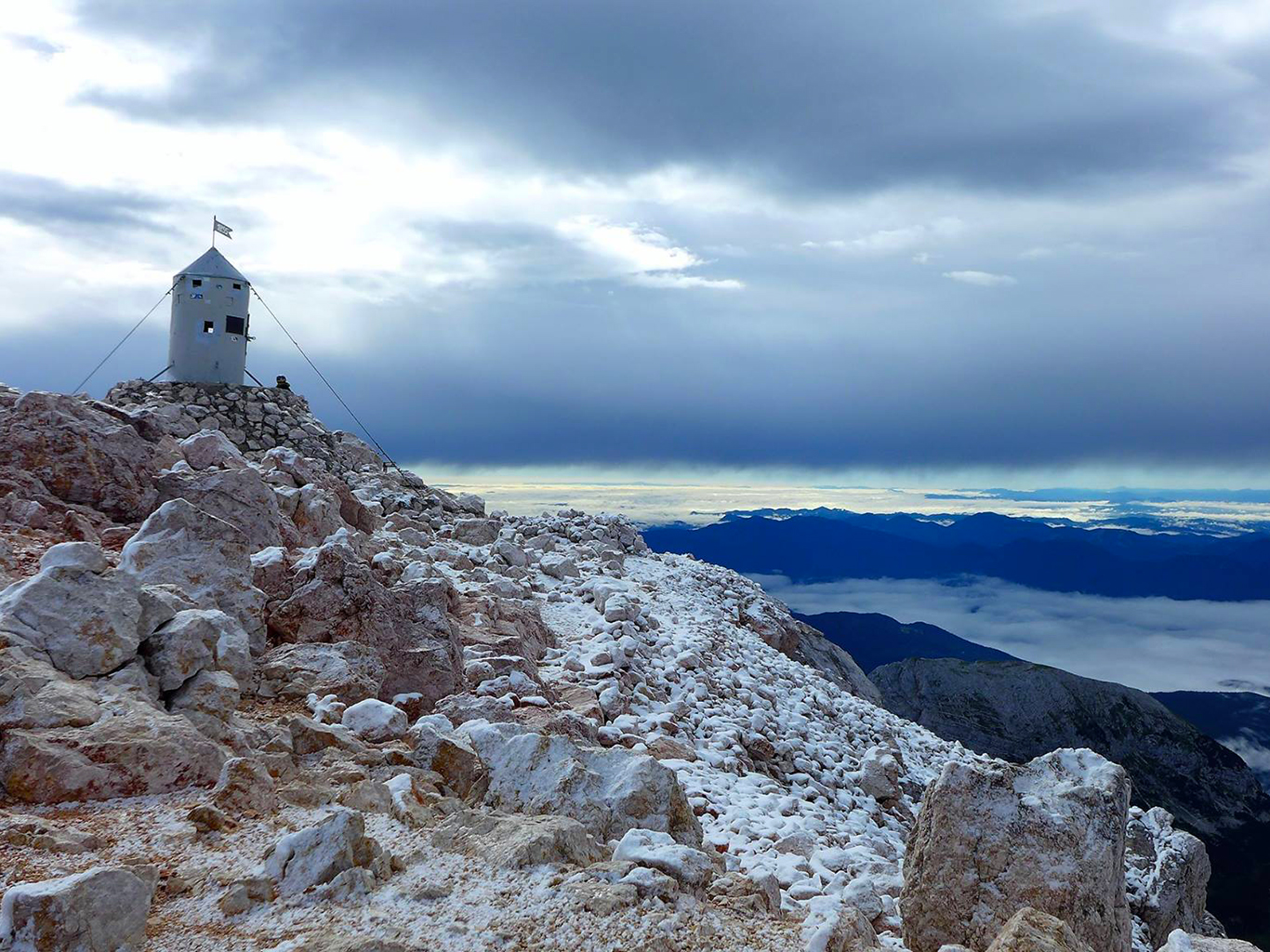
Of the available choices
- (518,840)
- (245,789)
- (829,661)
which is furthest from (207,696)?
(829,661)

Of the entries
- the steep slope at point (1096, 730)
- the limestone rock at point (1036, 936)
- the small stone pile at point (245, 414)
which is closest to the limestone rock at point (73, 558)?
the limestone rock at point (1036, 936)

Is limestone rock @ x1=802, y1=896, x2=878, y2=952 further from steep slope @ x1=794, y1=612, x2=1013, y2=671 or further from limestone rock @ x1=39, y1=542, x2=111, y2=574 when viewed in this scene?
steep slope @ x1=794, y1=612, x2=1013, y2=671

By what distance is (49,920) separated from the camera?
15.4ft

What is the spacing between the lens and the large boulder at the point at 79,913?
4668 mm

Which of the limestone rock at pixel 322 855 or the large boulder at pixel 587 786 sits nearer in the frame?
the limestone rock at pixel 322 855

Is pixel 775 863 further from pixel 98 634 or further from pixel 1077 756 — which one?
pixel 98 634

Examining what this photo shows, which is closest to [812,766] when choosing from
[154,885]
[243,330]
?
[154,885]

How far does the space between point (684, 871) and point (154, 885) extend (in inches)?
150

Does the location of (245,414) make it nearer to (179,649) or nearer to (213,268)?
(213,268)

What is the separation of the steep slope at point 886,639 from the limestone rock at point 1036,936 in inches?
5189

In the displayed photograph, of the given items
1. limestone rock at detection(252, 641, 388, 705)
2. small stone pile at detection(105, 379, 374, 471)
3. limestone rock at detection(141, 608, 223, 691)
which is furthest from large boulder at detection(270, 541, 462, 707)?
small stone pile at detection(105, 379, 374, 471)

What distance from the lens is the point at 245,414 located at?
36.6m

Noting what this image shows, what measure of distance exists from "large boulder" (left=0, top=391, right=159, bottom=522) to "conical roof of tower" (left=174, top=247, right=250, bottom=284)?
2586 cm

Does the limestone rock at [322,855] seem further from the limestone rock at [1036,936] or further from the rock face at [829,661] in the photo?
the rock face at [829,661]
